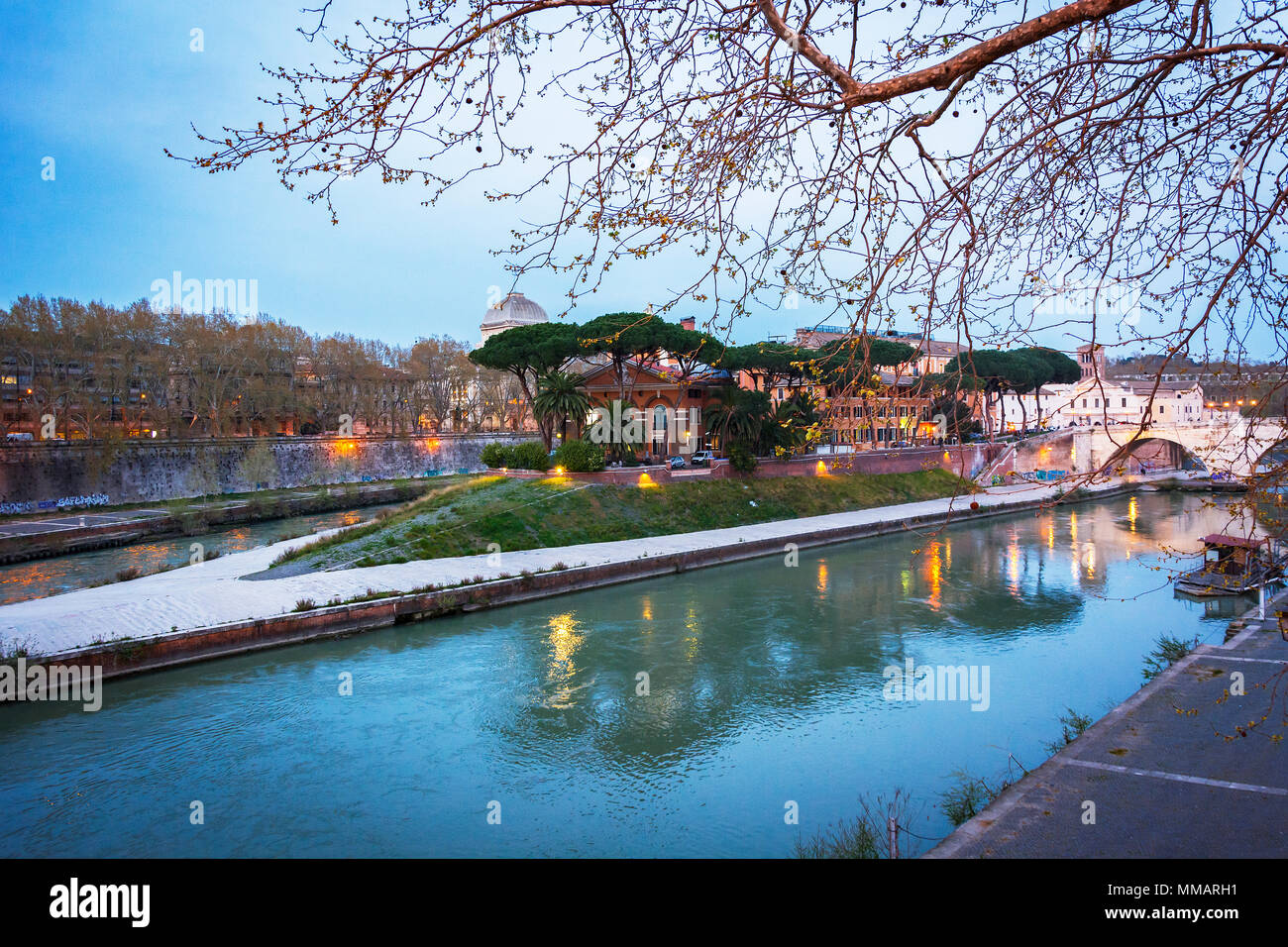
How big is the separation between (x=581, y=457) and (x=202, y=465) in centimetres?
2100

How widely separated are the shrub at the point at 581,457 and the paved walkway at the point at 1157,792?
1867 cm

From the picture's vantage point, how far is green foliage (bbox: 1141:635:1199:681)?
1030 cm

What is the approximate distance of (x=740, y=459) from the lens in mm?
28078

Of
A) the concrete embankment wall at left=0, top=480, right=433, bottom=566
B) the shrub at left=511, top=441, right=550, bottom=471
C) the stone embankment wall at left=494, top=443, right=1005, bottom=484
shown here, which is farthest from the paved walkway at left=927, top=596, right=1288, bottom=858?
the concrete embankment wall at left=0, top=480, right=433, bottom=566

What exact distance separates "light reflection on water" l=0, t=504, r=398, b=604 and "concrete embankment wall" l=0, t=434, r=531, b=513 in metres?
8.40

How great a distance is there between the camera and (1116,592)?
16750mm

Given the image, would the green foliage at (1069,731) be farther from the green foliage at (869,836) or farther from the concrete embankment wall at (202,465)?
the concrete embankment wall at (202,465)

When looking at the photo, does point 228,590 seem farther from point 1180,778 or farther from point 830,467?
point 1180,778

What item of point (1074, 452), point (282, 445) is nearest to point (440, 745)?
point (282, 445)

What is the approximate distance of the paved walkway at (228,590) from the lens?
12.0 m

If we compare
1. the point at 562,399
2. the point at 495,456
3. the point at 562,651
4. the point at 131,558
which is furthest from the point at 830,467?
the point at 131,558

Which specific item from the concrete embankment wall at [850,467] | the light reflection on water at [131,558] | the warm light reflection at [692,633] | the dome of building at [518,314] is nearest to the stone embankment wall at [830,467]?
the concrete embankment wall at [850,467]

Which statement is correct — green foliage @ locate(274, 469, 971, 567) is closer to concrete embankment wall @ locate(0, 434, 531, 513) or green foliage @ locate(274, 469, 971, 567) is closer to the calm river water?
the calm river water
